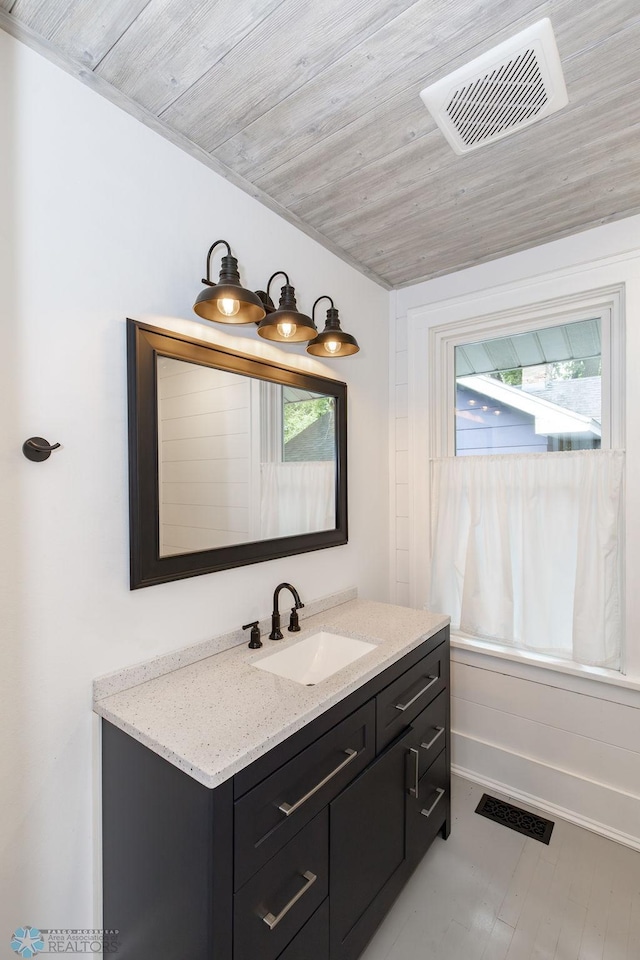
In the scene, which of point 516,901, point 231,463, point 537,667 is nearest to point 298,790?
point 231,463

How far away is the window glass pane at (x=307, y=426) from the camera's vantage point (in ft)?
6.29

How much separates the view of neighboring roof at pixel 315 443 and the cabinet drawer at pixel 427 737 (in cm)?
111

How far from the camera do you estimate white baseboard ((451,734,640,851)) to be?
1.94 metres

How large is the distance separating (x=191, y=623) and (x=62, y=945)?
846 mm

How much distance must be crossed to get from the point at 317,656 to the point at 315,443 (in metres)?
0.89

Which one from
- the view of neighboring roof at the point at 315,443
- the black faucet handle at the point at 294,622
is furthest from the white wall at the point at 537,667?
the black faucet handle at the point at 294,622

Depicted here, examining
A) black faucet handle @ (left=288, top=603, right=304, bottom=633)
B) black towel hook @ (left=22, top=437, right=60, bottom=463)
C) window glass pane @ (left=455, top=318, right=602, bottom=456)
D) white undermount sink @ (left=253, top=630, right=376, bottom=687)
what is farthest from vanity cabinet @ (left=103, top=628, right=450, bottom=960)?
window glass pane @ (left=455, top=318, right=602, bottom=456)

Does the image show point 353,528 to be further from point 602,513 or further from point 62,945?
point 62,945

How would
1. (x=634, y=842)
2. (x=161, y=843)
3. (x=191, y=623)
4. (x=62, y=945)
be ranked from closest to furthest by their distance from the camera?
(x=161, y=843) < (x=62, y=945) < (x=191, y=623) < (x=634, y=842)

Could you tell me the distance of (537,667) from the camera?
2160 mm

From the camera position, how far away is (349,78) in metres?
1.28

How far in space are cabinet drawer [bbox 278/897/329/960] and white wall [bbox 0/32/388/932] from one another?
0.57m

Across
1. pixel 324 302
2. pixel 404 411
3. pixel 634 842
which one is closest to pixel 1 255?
pixel 324 302

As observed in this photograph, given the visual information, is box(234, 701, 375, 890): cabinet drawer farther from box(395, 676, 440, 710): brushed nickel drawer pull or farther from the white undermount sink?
the white undermount sink
